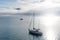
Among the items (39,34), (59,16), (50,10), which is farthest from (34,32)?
(59,16)

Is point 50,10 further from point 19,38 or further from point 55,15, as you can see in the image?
point 19,38

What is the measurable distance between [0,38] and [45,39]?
11.6ft

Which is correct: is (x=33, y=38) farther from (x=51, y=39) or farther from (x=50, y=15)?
(x=50, y=15)

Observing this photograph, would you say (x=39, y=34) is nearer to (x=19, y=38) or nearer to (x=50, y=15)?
(x=19, y=38)

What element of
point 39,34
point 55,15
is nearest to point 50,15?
point 55,15

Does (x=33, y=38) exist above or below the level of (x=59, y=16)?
above

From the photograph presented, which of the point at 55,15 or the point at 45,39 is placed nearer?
the point at 45,39

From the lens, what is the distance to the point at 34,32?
1201 centimetres

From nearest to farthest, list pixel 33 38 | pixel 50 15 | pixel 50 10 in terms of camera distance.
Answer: pixel 33 38, pixel 50 10, pixel 50 15

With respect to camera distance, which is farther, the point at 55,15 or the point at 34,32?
the point at 55,15

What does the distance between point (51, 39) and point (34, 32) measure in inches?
56.7

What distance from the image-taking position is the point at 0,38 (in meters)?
12.0

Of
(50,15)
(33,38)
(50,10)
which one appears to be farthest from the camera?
(50,15)

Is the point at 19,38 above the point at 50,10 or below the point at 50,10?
above
